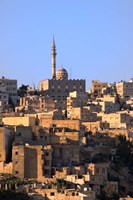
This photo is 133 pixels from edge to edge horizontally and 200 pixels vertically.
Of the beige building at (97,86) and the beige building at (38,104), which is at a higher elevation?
the beige building at (97,86)

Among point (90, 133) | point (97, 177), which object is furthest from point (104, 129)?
point (97, 177)

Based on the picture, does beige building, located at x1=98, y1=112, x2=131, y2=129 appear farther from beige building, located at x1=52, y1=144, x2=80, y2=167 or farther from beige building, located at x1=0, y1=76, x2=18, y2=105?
beige building, located at x1=52, y1=144, x2=80, y2=167

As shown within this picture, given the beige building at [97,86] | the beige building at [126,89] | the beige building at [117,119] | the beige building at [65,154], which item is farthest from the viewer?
the beige building at [97,86]

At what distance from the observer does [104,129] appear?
65.9m

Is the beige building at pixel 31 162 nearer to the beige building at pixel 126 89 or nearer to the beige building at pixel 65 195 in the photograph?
the beige building at pixel 65 195

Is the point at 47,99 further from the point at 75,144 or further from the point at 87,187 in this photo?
the point at 87,187

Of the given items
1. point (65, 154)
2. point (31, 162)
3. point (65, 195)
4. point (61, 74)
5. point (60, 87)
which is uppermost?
point (61, 74)

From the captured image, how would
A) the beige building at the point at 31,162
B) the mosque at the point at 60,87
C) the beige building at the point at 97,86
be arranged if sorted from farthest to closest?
the beige building at the point at 97,86
the mosque at the point at 60,87
the beige building at the point at 31,162

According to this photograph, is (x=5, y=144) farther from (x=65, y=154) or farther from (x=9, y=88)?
(x=9, y=88)

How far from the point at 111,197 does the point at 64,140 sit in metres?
6.76

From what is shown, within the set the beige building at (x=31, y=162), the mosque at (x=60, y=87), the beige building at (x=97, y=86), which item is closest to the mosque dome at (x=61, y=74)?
the mosque at (x=60, y=87)

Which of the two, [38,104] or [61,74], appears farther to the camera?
[61,74]

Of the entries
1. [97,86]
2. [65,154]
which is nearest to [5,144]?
[65,154]

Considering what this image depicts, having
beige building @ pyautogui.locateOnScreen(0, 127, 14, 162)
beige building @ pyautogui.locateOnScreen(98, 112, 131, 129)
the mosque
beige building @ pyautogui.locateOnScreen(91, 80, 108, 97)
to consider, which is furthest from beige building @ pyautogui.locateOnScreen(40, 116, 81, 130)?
beige building @ pyautogui.locateOnScreen(91, 80, 108, 97)
